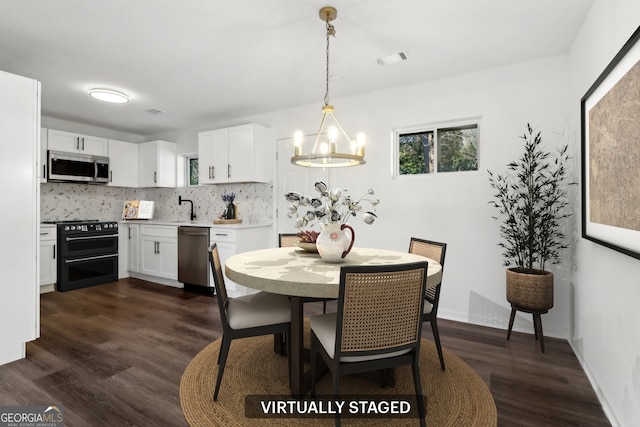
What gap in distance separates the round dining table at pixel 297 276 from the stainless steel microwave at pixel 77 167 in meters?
3.86

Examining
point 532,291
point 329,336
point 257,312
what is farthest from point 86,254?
point 532,291

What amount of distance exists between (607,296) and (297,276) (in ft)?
5.91

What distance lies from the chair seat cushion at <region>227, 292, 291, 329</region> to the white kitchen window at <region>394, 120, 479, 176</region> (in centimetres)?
221

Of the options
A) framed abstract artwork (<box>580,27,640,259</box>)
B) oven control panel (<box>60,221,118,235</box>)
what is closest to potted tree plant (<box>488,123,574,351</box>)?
framed abstract artwork (<box>580,27,640,259</box>)

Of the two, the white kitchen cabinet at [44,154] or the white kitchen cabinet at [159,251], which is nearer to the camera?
the white kitchen cabinet at [44,154]

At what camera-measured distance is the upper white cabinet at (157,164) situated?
533cm

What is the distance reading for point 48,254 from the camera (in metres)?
4.26

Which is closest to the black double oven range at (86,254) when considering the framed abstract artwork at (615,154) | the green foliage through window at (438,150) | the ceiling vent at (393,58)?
the green foliage through window at (438,150)

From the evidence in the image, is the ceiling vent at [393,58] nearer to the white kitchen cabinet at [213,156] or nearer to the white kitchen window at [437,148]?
the white kitchen window at [437,148]

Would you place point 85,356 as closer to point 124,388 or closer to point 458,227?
point 124,388

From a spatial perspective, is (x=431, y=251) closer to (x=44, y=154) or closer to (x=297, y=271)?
(x=297, y=271)

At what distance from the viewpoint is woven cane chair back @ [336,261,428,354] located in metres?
1.45

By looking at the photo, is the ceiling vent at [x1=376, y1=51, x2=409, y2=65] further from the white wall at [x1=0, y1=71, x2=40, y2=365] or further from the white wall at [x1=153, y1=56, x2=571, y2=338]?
the white wall at [x1=0, y1=71, x2=40, y2=365]

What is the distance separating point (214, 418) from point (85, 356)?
1399mm
